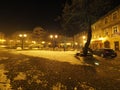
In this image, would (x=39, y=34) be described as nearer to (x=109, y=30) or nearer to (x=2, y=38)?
(x=2, y=38)

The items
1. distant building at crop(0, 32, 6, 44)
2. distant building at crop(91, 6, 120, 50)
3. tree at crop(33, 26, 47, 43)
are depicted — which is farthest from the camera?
distant building at crop(0, 32, 6, 44)

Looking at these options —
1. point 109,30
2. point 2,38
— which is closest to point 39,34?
point 2,38

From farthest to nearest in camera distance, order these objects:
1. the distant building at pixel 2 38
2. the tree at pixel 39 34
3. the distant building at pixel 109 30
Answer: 1. the distant building at pixel 2 38
2. the tree at pixel 39 34
3. the distant building at pixel 109 30

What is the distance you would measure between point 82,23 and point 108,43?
11.3 m

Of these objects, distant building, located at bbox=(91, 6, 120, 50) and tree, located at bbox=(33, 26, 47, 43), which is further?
tree, located at bbox=(33, 26, 47, 43)

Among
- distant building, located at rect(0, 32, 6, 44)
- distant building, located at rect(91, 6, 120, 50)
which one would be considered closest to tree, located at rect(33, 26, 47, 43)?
distant building, located at rect(0, 32, 6, 44)

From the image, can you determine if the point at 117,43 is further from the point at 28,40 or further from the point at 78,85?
the point at 28,40

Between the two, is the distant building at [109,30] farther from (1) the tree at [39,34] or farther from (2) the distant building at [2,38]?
(2) the distant building at [2,38]

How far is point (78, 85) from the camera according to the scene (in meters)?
7.44

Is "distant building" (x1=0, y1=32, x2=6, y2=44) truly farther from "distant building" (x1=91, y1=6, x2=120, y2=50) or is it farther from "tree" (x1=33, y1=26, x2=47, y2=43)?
"distant building" (x1=91, y1=6, x2=120, y2=50)

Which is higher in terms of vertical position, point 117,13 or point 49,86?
point 117,13

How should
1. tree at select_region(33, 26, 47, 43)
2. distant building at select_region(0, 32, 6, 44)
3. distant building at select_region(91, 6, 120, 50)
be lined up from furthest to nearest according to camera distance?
distant building at select_region(0, 32, 6, 44), tree at select_region(33, 26, 47, 43), distant building at select_region(91, 6, 120, 50)

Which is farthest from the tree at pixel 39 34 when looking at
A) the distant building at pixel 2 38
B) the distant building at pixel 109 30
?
the distant building at pixel 109 30

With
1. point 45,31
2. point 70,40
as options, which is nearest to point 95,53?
point 70,40
